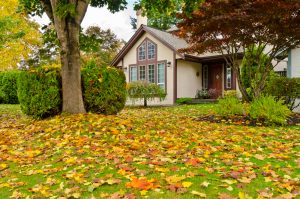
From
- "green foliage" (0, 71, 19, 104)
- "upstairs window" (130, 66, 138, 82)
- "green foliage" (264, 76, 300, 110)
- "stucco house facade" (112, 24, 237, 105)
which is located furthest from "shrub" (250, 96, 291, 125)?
"green foliage" (0, 71, 19, 104)

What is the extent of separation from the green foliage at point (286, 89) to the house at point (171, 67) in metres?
6.96

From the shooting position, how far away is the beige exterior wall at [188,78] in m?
19.5

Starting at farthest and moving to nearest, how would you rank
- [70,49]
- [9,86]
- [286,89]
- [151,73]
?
[151,73] → [9,86] → [286,89] → [70,49]

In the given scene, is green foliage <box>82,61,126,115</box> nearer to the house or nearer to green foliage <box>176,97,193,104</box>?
green foliage <box>176,97,193,104</box>

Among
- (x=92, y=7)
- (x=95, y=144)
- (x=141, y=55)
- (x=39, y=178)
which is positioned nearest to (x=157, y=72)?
(x=141, y=55)

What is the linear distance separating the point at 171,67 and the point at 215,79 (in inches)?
132

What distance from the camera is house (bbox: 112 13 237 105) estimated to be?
63.5ft

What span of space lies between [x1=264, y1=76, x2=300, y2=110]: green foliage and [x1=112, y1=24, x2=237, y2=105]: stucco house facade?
6.97 metres

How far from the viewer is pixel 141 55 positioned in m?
21.2

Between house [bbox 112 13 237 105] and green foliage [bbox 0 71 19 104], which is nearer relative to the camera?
house [bbox 112 13 237 105]

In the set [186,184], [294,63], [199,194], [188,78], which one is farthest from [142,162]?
[188,78]

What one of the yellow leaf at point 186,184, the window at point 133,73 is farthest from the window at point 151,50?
the yellow leaf at point 186,184

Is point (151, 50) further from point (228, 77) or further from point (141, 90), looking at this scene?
point (228, 77)

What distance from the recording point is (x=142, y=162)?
426cm
